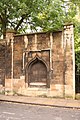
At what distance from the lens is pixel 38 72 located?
13.2m

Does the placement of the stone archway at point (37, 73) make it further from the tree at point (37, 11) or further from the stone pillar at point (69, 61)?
the tree at point (37, 11)

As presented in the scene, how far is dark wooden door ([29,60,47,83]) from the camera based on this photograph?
42.5 feet

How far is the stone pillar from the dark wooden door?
68.3 inches

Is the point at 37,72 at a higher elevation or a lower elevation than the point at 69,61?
lower

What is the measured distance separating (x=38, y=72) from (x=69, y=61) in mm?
2499

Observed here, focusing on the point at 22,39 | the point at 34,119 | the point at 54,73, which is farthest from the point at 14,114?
the point at 22,39

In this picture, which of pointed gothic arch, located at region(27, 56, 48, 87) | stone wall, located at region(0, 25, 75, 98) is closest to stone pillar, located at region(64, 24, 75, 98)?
stone wall, located at region(0, 25, 75, 98)

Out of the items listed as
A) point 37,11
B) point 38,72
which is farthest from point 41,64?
point 37,11

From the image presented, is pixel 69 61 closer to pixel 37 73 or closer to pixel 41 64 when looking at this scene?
pixel 41 64

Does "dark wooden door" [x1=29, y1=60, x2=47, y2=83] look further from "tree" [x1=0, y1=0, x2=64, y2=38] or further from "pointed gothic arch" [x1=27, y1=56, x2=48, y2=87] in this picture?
"tree" [x1=0, y1=0, x2=64, y2=38]

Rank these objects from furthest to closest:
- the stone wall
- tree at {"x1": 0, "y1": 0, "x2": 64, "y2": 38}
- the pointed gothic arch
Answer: tree at {"x1": 0, "y1": 0, "x2": 64, "y2": 38} < the pointed gothic arch < the stone wall

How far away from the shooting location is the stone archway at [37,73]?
42.4 ft

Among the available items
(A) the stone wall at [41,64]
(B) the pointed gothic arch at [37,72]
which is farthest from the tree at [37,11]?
(B) the pointed gothic arch at [37,72]

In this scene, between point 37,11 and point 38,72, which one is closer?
point 38,72
